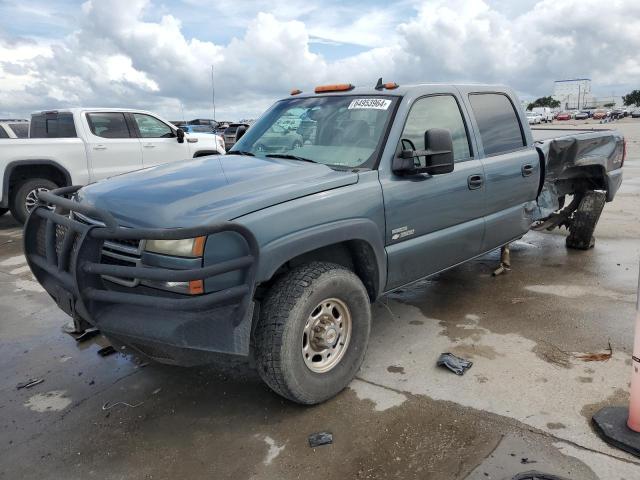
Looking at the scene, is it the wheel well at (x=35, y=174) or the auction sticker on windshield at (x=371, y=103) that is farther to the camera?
the wheel well at (x=35, y=174)

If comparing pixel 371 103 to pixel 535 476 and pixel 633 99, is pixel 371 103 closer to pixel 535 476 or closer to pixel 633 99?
pixel 535 476

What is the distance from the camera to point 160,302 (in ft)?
8.66

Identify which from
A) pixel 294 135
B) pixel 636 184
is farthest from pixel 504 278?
pixel 636 184

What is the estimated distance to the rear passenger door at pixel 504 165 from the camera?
440cm

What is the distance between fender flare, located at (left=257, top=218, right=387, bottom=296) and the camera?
9.10 ft

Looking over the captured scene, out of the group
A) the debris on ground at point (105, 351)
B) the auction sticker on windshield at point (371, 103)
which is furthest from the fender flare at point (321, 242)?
the debris on ground at point (105, 351)

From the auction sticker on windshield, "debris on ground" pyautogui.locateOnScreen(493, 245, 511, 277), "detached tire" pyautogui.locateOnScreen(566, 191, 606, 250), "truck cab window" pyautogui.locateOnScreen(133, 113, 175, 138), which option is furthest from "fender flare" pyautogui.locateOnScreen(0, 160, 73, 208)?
"detached tire" pyautogui.locateOnScreen(566, 191, 606, 250)

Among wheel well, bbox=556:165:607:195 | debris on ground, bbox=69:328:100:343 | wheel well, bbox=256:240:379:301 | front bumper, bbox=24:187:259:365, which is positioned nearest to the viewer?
front bumper, bbox=24:187:259:365

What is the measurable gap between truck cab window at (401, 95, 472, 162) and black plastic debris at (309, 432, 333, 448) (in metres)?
2.00

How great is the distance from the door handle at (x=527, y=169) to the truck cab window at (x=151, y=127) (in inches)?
289

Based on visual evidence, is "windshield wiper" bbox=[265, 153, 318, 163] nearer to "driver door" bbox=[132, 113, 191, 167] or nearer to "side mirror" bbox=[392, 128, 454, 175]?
"side mirror" bbox=[392, 128, 454, 175]

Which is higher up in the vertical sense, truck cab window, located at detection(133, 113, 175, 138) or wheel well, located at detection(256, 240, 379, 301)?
truck cab window, located at detection(133, 113, 175, 138)

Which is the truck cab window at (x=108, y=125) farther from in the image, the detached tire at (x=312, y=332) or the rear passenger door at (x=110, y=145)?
the detached tire at (x=312, y=332)

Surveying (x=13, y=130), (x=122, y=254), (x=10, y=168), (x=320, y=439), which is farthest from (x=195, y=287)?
(x=13, y=130)
